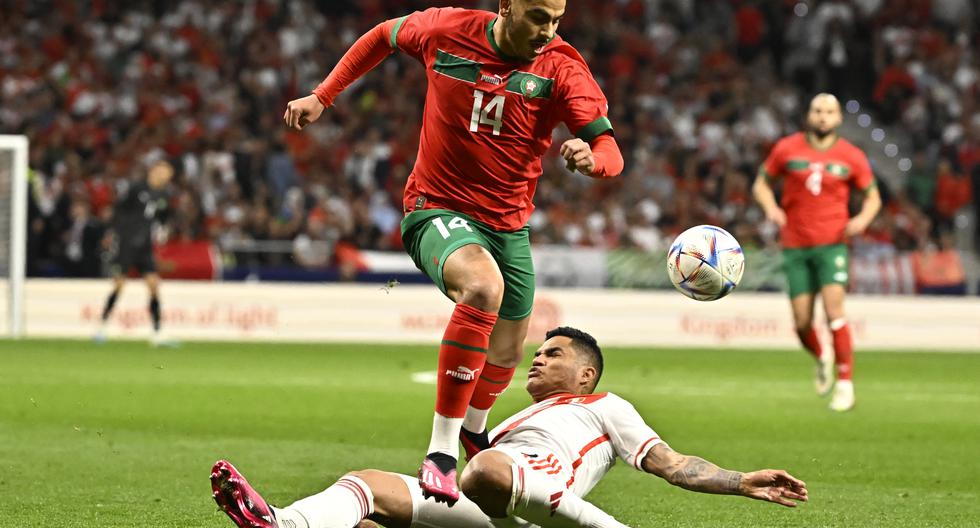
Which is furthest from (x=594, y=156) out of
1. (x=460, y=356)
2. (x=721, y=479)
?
(x=721, y=479)

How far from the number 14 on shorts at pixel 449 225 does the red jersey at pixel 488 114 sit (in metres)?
0.12

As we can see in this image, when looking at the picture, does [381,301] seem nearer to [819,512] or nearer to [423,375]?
[423,375]

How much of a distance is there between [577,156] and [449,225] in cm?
84

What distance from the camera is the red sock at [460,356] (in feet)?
18.2

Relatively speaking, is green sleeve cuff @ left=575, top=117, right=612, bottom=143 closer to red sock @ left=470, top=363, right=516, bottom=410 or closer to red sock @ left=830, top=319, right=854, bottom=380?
red sock @ left=470, top=363, right=516, bottom=410

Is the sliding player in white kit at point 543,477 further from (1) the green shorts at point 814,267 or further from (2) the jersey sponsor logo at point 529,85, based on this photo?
(1) the green shorts at point 814,267

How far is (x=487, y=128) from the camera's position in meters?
6.22

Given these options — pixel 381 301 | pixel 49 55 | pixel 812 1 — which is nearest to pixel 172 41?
pixel 49 55

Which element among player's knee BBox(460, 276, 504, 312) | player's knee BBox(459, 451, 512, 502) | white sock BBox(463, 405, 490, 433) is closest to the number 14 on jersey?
player's knee BBox(460, 276, 504, 312)

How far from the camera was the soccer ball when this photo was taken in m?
6.70

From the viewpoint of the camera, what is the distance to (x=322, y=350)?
1723 centimetres

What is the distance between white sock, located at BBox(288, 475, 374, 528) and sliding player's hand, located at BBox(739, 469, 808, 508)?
127 cm

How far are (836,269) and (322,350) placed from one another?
7.55 m

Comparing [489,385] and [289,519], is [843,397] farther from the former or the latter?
[289,519]
